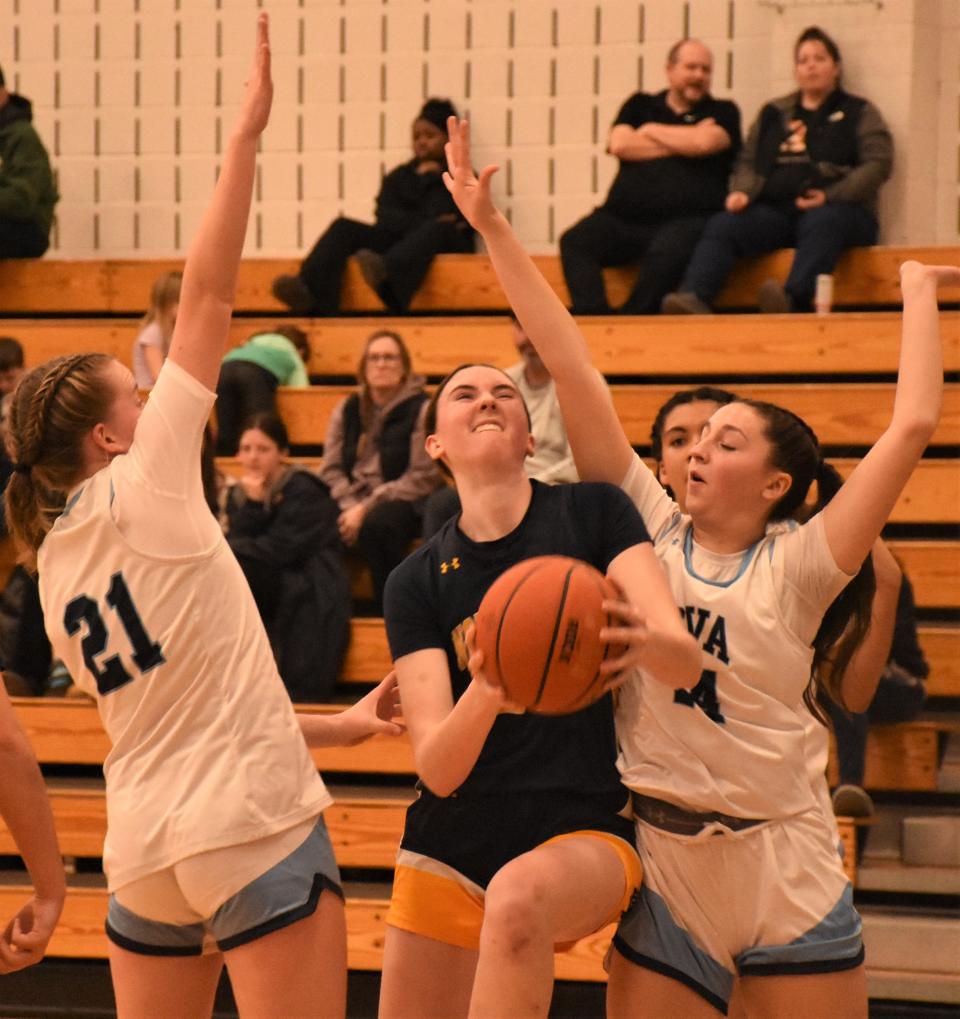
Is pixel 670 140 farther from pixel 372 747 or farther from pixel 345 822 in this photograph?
Answer: pixel 345 822

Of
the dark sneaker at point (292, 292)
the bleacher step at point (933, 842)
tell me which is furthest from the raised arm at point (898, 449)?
the dark sneaker at point (292, 292)

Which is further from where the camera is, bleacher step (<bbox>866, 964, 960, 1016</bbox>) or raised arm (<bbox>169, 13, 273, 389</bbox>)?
bleacher step (<bbox>866, 964, 960, 1016</bbox>)

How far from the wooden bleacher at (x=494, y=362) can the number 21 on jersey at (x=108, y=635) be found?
279cm

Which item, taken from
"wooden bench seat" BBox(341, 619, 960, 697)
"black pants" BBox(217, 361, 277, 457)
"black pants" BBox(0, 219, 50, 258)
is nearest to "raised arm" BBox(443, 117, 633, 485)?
"wooden bench seat" BBox(341, 619, 960, 697)

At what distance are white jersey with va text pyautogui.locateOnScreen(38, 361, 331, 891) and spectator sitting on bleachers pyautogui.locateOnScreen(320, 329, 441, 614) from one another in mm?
3527

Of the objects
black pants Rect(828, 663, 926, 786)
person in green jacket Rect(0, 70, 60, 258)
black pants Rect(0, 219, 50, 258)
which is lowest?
black pants Rect(828, 663, 926, 786)

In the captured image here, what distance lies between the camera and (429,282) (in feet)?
25.8

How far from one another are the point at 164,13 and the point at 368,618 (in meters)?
4.52

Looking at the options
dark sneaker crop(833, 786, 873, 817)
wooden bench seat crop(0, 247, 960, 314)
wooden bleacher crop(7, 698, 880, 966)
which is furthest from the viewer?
wooden bench seat crop(0, 247, 960, 314)

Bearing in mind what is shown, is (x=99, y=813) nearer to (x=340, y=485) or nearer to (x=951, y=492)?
(x=340, y=485)

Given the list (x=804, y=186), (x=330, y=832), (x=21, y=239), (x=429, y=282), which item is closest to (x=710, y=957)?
(x=330, y=832)

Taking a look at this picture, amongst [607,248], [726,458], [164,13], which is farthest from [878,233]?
[726,458]

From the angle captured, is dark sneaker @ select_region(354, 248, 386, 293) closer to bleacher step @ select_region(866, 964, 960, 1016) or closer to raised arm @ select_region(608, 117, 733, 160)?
raised arm @ select_region(608, 117, 733, 160)

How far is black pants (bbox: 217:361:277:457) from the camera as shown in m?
6.81
